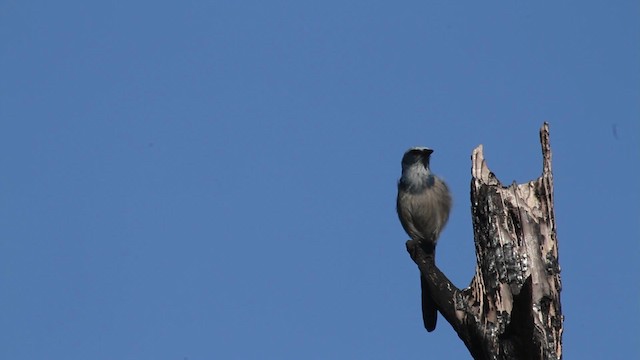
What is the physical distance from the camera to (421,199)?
9.93 meters

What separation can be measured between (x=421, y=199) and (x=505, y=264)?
10.8 ft

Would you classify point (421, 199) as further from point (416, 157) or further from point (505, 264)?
point (505, 264)

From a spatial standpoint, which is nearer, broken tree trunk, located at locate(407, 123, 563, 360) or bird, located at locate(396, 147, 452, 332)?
broken tree trunk, located at locate(407, 123, 563, 360)

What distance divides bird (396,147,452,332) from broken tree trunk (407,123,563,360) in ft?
8.74

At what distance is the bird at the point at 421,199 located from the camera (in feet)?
32.0

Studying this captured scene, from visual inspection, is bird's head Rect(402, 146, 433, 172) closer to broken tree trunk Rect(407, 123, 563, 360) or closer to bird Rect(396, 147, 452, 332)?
bird Rect(396, 147, 452, 332)

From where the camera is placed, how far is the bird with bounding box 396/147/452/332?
→ 974cm

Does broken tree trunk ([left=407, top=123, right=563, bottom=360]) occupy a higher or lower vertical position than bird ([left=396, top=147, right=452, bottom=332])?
lower

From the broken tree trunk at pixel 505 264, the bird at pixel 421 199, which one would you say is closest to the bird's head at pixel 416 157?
the bird at pixel 421 199

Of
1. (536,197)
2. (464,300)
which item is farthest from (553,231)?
(464,300)

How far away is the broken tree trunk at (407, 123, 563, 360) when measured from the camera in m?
6.54

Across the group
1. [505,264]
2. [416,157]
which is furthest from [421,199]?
[505,264]

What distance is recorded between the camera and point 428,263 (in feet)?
25.3

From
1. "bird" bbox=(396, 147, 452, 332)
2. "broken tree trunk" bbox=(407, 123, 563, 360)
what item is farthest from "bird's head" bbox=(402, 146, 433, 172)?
"broken tree trunk" bbox=(407, 123, 563, 360)
